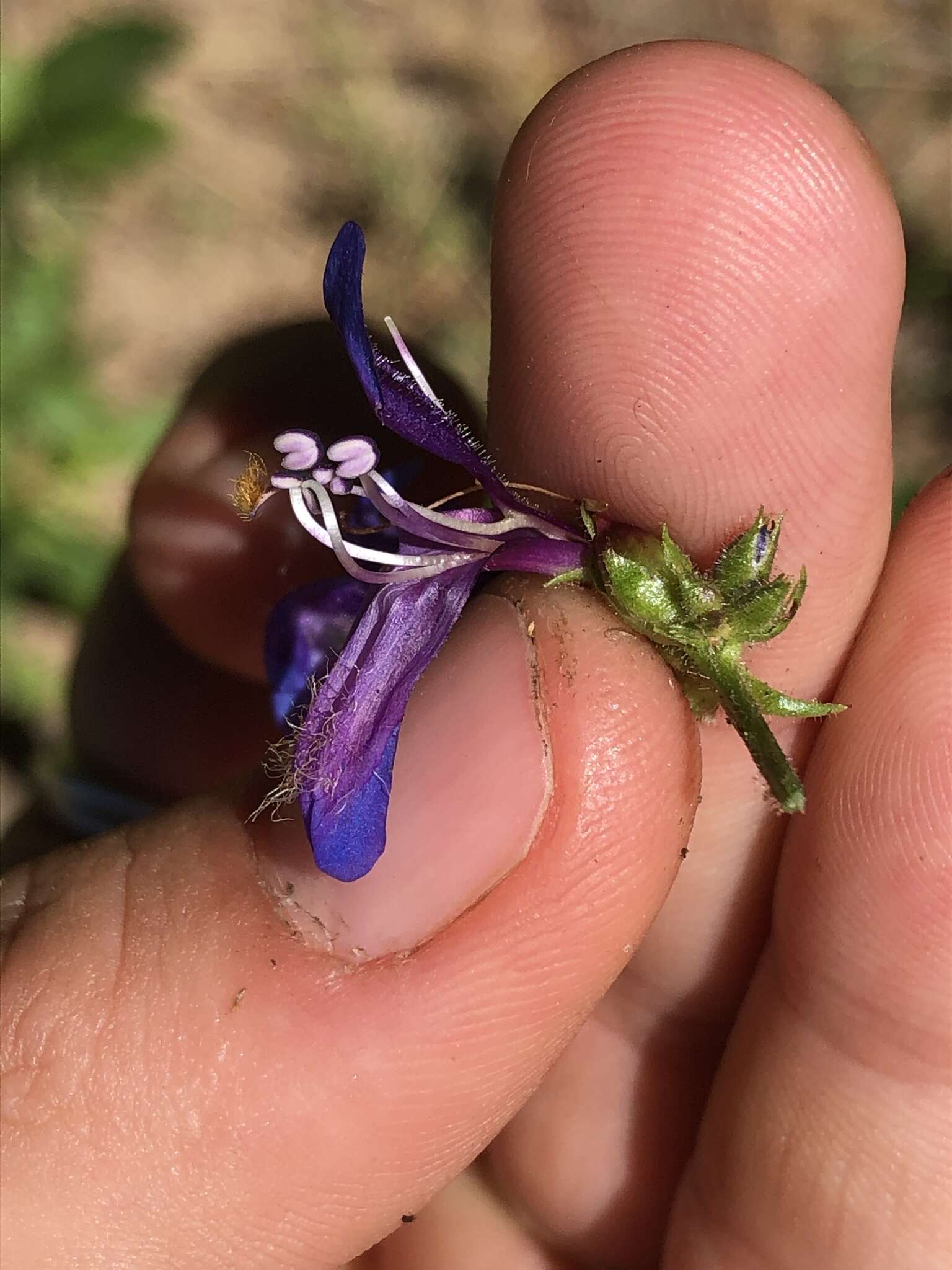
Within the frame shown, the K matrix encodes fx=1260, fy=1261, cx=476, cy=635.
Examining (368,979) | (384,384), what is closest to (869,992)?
(368,979)

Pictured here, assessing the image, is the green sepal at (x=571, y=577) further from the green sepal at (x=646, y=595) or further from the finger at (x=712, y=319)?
the finger at (x=712, y=319)

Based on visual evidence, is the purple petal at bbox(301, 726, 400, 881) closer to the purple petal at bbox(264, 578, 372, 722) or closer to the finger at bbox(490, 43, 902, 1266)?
the purple petal at bbox(264, 578, 372, 722)

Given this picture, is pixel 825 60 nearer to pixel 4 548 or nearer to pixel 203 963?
pixel 4 548

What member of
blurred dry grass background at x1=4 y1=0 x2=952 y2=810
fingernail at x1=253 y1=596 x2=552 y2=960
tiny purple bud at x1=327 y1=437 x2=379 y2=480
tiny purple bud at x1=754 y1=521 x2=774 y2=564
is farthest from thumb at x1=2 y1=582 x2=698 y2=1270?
blurred dry grass background at x1=4 y1=0 x2=952 y2=810

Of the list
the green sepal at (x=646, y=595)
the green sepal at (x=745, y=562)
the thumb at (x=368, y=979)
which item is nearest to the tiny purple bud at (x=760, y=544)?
the green sepal at (x=745, y=562)

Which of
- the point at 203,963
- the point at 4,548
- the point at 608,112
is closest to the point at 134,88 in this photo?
the point at 4,548
